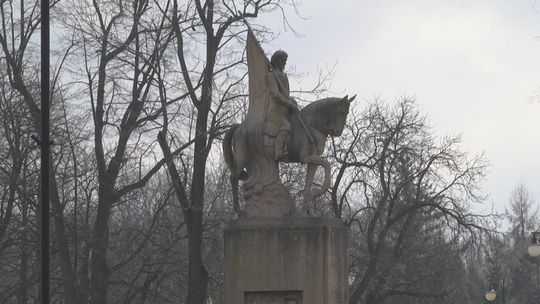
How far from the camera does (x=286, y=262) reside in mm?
15625

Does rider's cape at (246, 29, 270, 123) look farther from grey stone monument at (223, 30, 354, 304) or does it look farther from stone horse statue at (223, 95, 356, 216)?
stone horse statue at (223, 95, 356, 216)

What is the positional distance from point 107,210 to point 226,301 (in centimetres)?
1440

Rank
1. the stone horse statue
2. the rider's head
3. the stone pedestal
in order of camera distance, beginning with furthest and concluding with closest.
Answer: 1. the rider's head
2. the stone horse statue
3. the stone pedestal

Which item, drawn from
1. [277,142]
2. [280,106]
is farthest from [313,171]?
[280,106]

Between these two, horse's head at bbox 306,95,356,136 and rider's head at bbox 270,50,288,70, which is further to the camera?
rider's head at bbox 270,50,288,70

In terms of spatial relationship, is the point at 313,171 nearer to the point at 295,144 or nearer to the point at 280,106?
the point at 295,144

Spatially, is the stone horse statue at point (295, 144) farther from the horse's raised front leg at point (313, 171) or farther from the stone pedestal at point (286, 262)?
the stone pedestal at point (286, 262)

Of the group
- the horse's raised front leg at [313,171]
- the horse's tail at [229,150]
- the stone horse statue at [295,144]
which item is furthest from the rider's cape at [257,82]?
the horse's raised front leg at [313,171]

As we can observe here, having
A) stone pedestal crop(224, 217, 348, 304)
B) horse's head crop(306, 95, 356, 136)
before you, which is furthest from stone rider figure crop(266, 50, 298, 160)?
stone pedestal crop(224, 217, 348, 304)

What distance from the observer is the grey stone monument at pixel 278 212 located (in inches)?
613

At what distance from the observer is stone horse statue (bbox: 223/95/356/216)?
1608 centimetres

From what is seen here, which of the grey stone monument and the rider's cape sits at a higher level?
the rider's cape

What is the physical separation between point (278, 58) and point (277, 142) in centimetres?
132

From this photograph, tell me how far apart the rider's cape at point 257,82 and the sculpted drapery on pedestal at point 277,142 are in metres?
0.01
